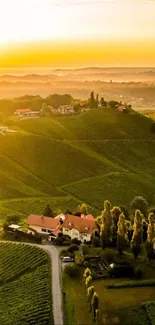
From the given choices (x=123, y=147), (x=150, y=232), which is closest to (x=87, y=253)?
(x=150, y=232)

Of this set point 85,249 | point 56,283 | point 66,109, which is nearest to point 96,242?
point 85,249

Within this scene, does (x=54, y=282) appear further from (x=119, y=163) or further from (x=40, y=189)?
(x=119, y=163)

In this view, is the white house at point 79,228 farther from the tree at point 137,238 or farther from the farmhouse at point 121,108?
the farmhouse at point 121,108

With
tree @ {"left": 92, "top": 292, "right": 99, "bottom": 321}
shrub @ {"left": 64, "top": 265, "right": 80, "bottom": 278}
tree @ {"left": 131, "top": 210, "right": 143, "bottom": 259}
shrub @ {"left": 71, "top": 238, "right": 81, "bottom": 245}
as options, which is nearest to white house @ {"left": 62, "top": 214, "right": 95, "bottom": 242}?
shrub @ {"left": 71, "top": 238, "right": 81, "bottom": 245}

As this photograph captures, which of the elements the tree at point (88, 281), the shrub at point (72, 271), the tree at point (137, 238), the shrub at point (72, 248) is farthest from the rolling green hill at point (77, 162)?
the tree at point (88, 281)

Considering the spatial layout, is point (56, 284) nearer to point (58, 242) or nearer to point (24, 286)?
point (24, 286)
